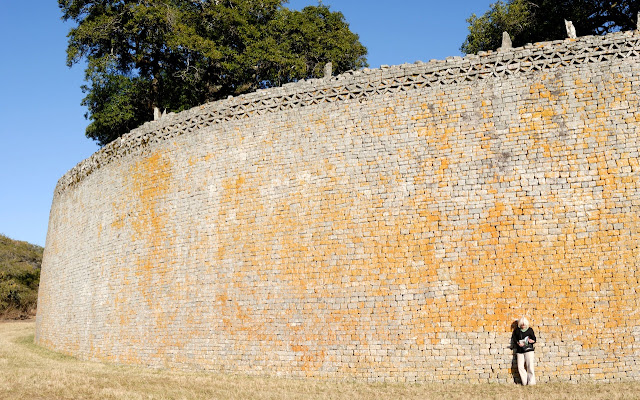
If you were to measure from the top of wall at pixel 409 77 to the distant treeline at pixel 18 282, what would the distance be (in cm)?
2325

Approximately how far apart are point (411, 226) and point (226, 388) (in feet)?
15.9

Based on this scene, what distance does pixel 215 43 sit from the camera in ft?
78.4

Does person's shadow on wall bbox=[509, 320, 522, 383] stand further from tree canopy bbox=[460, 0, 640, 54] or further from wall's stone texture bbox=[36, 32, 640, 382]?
tree canopy bbox=[460, 0, 640, 54]

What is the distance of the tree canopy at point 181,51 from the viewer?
23.2 meters

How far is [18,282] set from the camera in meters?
35.3

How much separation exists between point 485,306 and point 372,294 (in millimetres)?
2218

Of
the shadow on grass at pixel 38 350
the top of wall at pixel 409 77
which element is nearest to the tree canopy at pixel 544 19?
the top of wall at pixel 409 77

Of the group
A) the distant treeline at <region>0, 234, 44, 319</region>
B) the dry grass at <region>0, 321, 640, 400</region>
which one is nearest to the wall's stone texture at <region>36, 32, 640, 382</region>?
the dry grass at <region>0, 321, 640, 400</region>

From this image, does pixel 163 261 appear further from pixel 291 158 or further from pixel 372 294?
pixel 372 294

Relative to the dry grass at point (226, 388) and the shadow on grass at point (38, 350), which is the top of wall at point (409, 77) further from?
the shadow on grass at point (38, 350)

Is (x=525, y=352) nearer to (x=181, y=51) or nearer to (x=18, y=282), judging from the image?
(x=181, y=51)

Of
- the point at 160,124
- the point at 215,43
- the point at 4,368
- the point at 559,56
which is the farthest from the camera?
the point at 215,43

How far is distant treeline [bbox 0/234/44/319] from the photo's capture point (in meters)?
33.2

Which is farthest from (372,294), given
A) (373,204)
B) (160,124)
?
(160,124)
